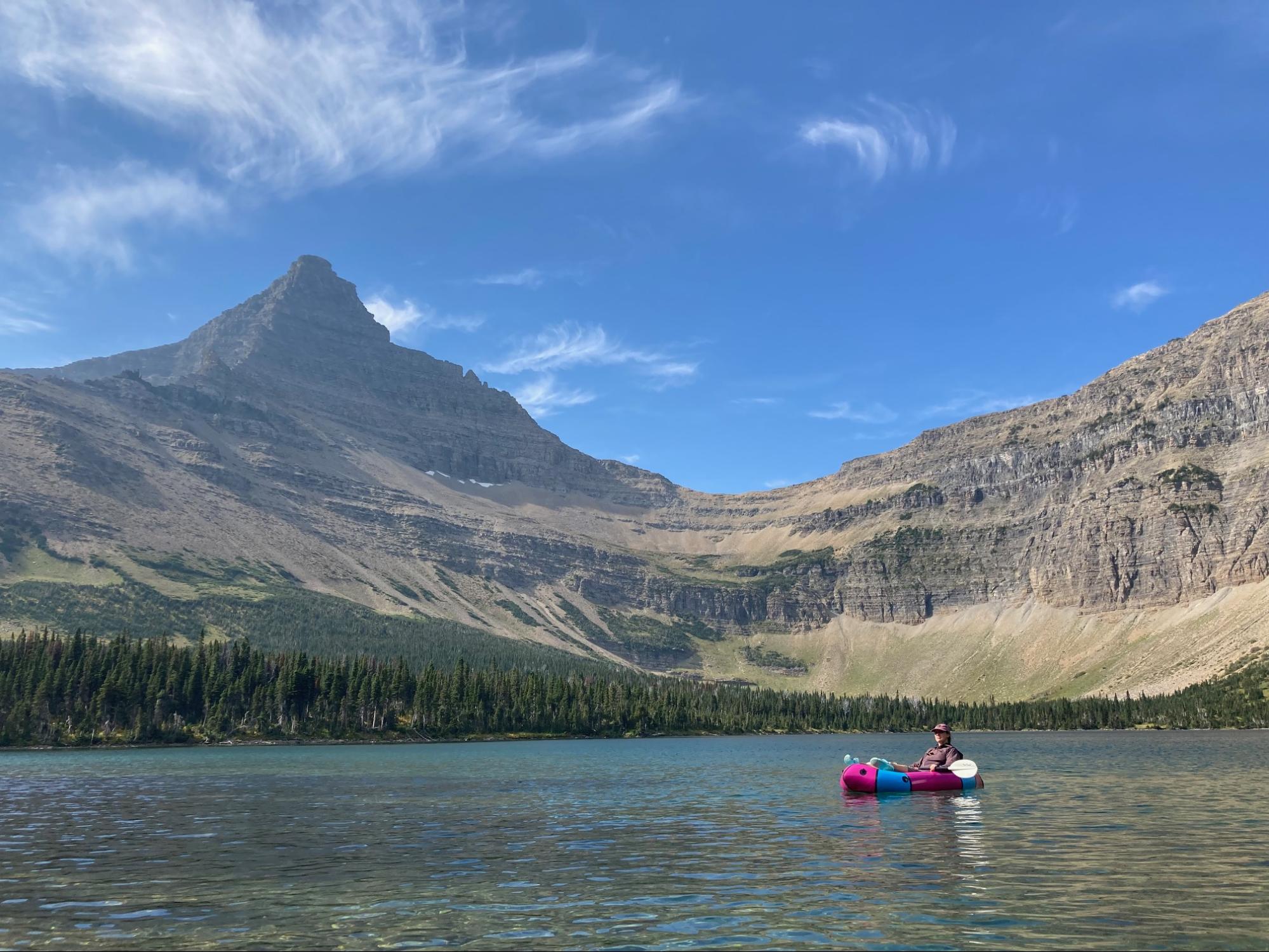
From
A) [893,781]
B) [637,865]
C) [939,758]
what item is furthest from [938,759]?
[637,865]

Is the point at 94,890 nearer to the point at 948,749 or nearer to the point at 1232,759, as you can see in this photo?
the point at 948,749

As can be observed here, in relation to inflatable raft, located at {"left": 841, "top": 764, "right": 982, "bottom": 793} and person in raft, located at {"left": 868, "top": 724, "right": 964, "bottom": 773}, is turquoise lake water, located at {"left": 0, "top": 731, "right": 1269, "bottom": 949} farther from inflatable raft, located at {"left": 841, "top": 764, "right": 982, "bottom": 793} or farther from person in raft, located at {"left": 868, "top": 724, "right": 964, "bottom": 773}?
person in raft, located at {"left": 868, "top": 724, "right": 964, "bottom": 773}

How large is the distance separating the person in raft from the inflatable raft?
590mm

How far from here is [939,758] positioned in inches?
2840

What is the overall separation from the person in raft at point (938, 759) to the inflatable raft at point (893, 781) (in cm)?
59

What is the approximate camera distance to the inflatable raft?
6900 centimetres

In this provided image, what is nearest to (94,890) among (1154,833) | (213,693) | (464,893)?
(464,893)

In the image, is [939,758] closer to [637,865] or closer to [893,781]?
[893,781]

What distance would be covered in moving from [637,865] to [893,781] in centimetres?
3495

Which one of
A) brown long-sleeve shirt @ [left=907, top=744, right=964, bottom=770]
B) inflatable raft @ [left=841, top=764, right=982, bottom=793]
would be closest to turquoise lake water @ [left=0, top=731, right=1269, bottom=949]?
inflatable raft @ [left=841, top=764, right=982, bottom=793]

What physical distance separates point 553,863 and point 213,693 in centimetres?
17917

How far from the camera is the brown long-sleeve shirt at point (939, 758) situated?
7144cm

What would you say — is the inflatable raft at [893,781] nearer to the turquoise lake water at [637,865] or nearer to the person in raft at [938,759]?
the person in raft at [938,759]

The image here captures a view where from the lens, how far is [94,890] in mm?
34312
